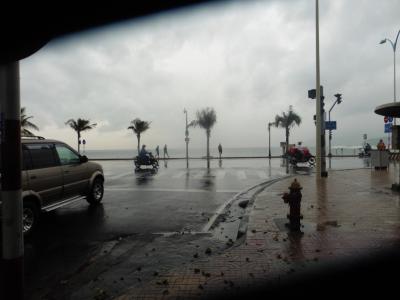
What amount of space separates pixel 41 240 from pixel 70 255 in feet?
4.31

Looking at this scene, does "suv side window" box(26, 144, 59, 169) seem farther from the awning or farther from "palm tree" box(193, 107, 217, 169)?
"palm tree" box(193, 107, 217, 169)

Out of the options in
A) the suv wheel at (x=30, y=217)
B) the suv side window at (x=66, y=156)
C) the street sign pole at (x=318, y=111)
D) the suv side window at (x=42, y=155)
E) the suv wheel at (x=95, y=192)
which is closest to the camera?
the suv wheel at (x=30, y=217)

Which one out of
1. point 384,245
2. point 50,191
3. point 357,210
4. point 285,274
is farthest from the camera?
point 357,210

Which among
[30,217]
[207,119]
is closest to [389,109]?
[30,217]

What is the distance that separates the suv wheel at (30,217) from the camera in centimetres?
682

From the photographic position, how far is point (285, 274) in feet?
14.5

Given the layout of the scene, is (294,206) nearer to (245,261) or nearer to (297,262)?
(297,262)

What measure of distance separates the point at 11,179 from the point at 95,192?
7.71 metres

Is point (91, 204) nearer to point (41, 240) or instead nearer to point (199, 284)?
point (41, 240)

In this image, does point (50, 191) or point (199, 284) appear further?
point (50, 191)

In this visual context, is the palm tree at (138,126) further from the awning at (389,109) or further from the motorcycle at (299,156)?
the awning at (389,109)

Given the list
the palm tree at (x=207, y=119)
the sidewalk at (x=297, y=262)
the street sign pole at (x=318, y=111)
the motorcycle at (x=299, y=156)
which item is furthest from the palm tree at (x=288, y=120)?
the sidewalk at (x=297, y=262)

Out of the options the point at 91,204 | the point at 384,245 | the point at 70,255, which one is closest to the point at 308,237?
the point at 384,245

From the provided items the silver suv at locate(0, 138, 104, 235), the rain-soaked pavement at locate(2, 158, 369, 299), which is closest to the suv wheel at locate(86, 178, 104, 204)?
the silver suv at locate(0, 138, 104, 235)
